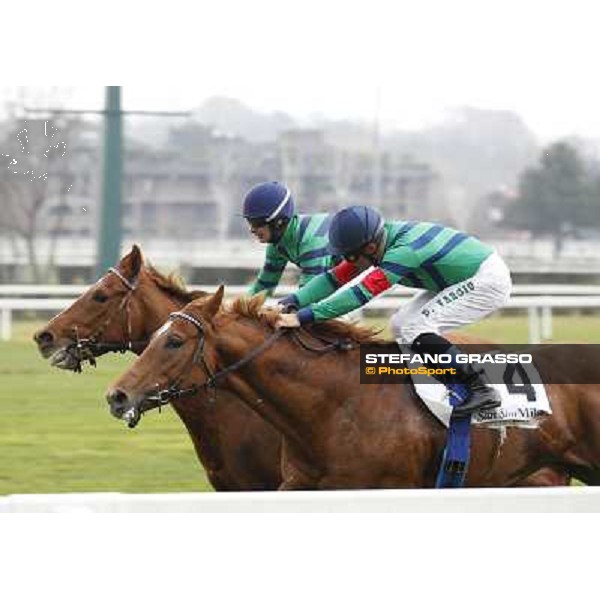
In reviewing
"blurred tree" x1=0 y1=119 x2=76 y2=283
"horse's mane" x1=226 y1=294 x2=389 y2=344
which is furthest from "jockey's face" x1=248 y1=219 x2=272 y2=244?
"blurred tree" x1=0 y1=119 x2=76 y2=283

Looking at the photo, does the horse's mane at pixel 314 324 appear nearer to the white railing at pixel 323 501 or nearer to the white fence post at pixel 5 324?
the white railing at pixel 323 501

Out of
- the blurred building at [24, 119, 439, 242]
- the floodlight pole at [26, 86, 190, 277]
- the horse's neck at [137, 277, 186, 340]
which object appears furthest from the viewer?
the blurred building at [24, 119, 439, 242]

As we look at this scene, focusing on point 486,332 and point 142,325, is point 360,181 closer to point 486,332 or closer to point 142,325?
point 486,332

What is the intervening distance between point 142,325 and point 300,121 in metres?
12.3

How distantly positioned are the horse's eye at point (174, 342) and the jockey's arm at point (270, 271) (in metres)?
0.89

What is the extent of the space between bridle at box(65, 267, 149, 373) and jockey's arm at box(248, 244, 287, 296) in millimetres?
457

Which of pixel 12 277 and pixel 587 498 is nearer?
pixel 587 498

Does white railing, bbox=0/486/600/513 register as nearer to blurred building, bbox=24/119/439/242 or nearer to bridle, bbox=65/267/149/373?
bridle, bbox=65/267/149/373

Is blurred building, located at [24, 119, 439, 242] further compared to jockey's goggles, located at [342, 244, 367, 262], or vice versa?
blurred building, located at [24, 119, 439, 242]

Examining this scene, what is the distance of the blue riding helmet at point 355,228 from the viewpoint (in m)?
4.83

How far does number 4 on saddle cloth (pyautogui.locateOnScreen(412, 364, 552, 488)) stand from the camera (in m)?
4.88

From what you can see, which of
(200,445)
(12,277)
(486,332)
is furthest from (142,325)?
(12,277)

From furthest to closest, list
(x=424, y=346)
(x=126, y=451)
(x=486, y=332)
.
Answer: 1. (x=486, y=332)
2. (x=126, y=451)
3. (x=424, y=346)

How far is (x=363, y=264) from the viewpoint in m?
5.15
